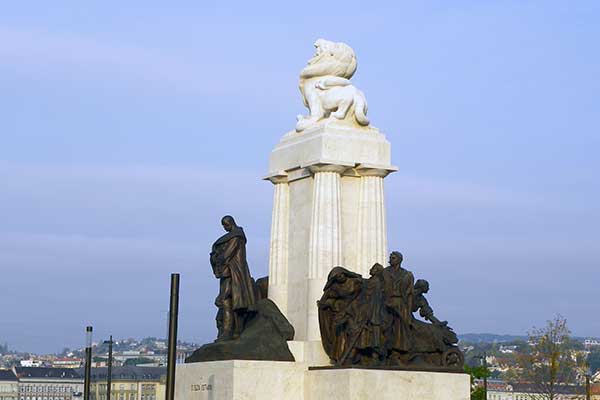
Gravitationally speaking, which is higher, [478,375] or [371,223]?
[371,223]

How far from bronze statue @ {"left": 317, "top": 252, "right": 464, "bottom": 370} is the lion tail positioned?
3.34 meters

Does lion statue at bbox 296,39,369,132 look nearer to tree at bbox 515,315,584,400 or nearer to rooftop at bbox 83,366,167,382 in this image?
tree at bbox 515,315,584,400

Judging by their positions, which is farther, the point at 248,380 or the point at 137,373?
the point at 137,373

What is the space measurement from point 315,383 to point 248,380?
1.49 m

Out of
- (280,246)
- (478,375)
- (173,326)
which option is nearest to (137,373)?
(478,375)

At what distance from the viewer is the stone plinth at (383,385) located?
27.2 metres

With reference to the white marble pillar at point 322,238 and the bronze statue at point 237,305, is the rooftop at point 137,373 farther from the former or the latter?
the white marble pillar at point 322,238

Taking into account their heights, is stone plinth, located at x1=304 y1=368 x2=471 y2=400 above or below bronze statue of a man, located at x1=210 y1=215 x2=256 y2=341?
below

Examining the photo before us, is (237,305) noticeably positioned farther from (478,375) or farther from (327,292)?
(478,375)

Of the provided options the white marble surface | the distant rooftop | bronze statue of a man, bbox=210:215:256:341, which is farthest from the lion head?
the distant rooftop

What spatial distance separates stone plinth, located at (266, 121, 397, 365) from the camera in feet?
95.9

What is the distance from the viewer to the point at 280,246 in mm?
30641

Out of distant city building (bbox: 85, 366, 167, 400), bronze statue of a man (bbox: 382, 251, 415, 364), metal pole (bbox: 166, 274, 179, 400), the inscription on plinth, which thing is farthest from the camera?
distant city building (bbox: 85, 366, 167, 400)

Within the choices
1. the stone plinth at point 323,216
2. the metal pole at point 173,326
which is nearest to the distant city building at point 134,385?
the stone plinth at point 323,216
